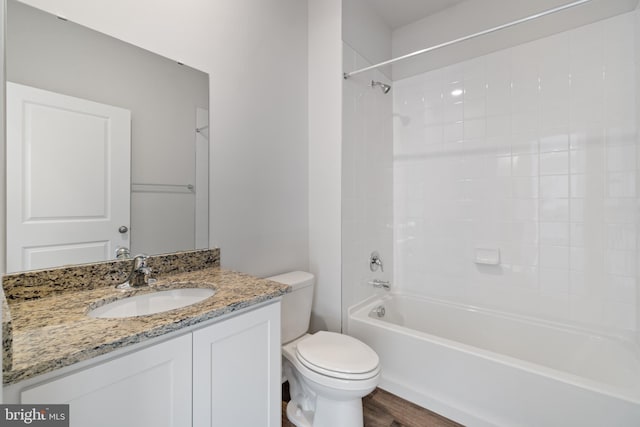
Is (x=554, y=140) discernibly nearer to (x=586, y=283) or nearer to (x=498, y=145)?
(x=498, y=145)

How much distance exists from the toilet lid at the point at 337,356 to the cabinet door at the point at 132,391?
64 cm

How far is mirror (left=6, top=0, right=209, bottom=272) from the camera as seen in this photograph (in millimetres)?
1021

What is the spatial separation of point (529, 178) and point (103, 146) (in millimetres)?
2446

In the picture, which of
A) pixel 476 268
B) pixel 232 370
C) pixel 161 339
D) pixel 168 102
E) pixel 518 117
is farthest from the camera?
pixel 476 268

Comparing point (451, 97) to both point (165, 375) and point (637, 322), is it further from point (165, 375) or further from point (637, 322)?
point (165, 375)

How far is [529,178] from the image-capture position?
202 cm

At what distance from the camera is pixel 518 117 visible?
2.05 m

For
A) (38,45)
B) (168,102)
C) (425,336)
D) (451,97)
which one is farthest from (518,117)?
(38,45)

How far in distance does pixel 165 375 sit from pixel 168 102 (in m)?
1.18

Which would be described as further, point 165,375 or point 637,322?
point 637,322


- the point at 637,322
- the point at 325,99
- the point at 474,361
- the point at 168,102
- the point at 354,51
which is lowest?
the point at 474,361

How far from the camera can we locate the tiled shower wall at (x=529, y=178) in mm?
1747

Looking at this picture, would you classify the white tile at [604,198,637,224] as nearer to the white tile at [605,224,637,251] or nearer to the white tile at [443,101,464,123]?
the white tile at [605,224,637,251]

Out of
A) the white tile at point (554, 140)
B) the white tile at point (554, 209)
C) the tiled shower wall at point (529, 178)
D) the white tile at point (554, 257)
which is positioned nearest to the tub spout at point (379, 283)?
the tiled shower wall at point (529, 178)
